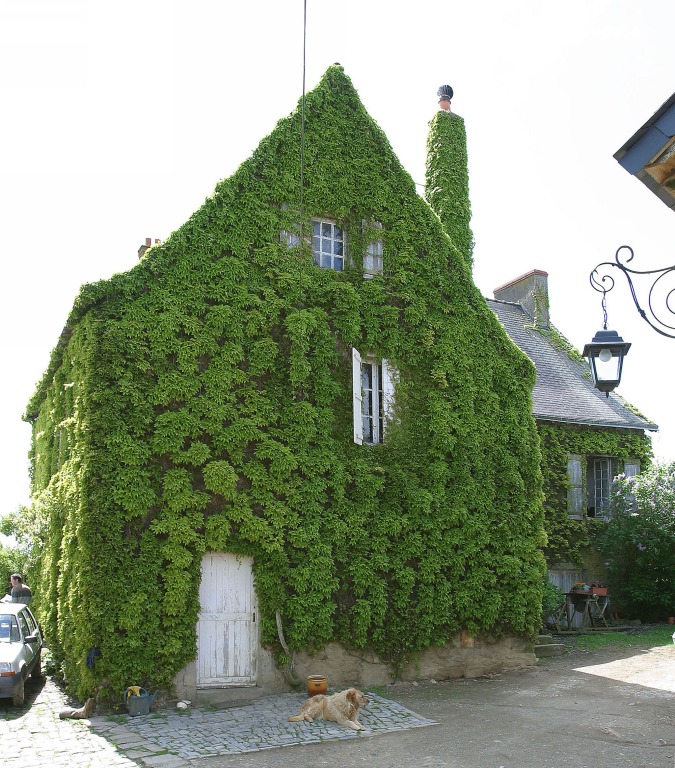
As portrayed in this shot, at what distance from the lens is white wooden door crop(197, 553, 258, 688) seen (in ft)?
35.7

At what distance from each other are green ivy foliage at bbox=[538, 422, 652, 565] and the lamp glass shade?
11758 millimetres

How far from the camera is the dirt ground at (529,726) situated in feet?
26.9

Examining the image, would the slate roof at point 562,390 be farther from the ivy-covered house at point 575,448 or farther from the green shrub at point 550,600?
the green shrub at point 550,600

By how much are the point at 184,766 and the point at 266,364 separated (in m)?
5.80

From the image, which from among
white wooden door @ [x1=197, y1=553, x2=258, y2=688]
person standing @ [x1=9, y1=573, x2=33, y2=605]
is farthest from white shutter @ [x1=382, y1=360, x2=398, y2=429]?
person standing @ [x1=9, y1=573, x2=33, y2=605]

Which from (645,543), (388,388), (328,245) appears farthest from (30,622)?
(645,543)

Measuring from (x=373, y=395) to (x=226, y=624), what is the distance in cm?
442

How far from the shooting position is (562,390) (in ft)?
65.3

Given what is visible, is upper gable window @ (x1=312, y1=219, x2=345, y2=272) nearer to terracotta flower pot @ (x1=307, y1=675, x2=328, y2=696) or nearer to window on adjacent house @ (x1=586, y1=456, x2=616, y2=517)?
terracotta flower pot @ (x1=307, y1=675, x2=328, y2=696)

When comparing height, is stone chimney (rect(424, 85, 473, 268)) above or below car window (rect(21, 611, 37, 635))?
above

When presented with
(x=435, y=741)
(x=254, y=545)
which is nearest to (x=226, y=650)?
(x=254, y=545)

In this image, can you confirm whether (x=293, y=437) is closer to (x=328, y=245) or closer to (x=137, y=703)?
(x=328, y=245)

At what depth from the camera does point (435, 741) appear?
8.92 meters

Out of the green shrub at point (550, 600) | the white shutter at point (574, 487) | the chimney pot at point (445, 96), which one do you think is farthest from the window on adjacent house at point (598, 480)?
the chimney pot at point (445, 96)
